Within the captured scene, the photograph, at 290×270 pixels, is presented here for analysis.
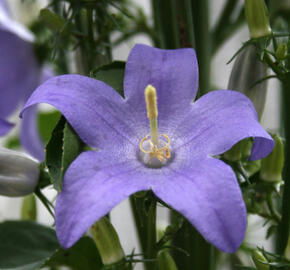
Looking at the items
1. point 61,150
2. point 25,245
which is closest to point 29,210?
point 25,245

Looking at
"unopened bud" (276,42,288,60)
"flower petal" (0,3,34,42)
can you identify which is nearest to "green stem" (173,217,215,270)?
"unopened bud" (276,42,288,60)

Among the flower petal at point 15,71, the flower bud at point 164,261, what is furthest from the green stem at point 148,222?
the flower petal at point 15,71

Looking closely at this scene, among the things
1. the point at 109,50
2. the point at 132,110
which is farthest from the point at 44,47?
the point at 132,110

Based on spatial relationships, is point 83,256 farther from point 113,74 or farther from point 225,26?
point 225,26

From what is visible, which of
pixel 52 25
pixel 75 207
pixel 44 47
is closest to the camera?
pixel 75 207

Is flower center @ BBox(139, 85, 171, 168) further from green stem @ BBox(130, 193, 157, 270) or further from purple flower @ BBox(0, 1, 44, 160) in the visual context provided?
purple flower @ BBox(0, 1, 44, 160)

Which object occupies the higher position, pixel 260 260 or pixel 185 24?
pixel 185 24

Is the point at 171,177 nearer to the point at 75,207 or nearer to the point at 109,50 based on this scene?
the point at 75,207
